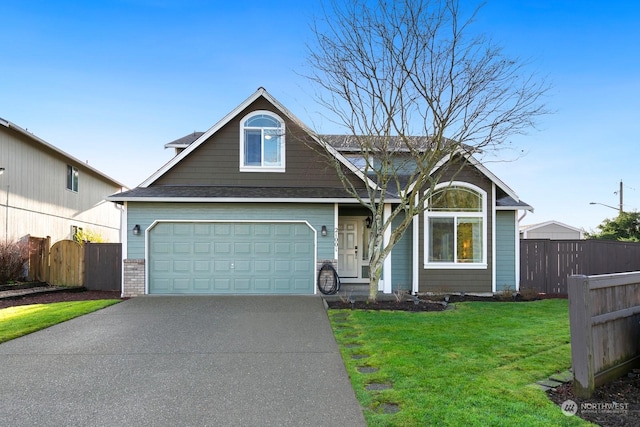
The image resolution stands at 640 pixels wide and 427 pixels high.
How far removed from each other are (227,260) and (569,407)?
381 inches

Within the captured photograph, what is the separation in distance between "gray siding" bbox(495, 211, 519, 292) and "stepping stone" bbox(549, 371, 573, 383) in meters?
8.56

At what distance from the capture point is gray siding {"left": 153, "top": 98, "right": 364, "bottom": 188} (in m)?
12.9

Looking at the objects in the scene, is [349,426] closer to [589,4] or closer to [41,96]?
[589,4]

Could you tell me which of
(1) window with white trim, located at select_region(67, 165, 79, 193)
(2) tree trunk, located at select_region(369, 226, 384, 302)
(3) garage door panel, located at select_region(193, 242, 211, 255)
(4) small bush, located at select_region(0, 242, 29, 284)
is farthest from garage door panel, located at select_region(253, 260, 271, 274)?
(1) window with white trim, located at select_region(67, 165, 79, 193)

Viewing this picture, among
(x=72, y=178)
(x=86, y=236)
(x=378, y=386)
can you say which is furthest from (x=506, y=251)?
(x=72, y=178)

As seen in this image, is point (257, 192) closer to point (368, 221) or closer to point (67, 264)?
point (368, 221)

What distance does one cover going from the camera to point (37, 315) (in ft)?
30.9

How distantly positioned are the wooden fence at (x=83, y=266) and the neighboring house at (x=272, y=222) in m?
2.73

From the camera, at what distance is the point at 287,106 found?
13.0m

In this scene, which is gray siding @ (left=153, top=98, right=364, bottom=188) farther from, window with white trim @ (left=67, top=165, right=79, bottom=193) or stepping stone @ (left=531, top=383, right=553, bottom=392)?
window with white trim @ (left=67, top=165, right=79, bottom=193)

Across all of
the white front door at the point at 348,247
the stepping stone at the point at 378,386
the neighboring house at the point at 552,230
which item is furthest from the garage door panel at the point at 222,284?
the neighboring house at the point at 552,230

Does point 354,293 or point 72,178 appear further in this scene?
point 72,178

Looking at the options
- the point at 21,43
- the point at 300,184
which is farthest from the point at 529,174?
the point at 21,43

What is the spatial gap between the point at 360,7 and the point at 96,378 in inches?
390
